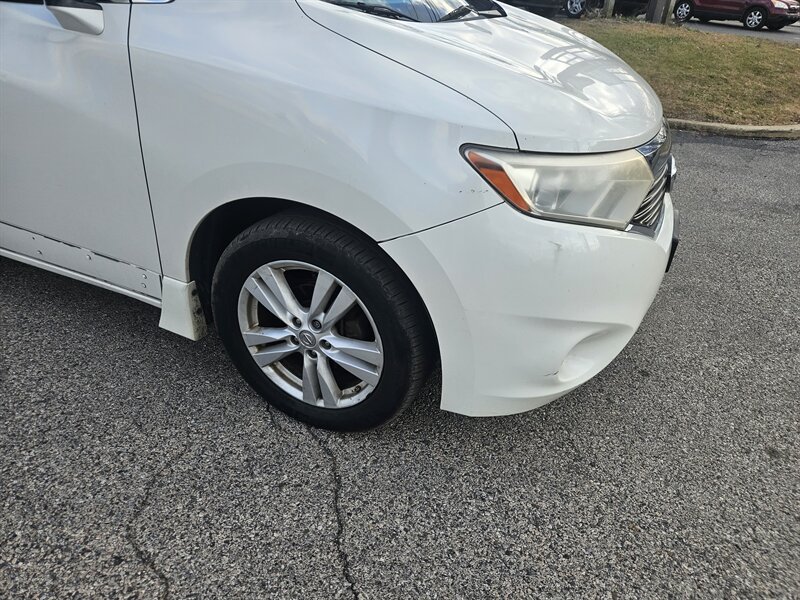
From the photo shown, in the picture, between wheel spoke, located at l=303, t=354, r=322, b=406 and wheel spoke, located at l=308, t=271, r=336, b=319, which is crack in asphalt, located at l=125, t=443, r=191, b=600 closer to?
wheel spoke, located at l=303, t=354, r=322, b=406

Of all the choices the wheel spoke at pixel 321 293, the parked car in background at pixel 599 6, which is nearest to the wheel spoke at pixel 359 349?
the wheel spoke at pixel 321 293

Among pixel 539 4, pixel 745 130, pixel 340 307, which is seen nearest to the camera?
pixel 340 307

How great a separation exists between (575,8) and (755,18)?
757cm

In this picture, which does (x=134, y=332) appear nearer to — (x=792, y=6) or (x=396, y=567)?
(x=396, y=567)

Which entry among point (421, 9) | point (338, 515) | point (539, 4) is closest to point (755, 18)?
point (539, 4)

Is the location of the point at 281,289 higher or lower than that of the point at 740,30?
higher

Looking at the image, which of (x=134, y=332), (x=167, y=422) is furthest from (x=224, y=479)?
(x=134, y=332)

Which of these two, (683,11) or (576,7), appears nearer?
(576,7)

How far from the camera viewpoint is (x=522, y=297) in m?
1.73

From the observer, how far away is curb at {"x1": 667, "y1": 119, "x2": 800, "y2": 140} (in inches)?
252

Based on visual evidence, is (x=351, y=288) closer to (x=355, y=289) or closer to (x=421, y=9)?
(x=355, y=289)

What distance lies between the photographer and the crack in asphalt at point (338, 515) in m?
1.71

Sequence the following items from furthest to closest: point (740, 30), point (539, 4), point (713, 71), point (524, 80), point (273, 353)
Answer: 1. point (740, 30)
2. point (539, 4)
3. point (713, 71)
4. point (273, 353)
5. point (524, 80)

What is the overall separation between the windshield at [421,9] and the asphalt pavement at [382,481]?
1.38 metres
